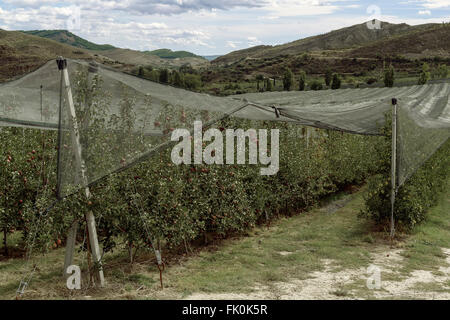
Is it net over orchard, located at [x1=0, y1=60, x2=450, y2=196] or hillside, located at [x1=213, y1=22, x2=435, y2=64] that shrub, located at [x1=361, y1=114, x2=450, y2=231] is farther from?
hillside, located at [x1=213, y1=22, x2=435, y2=64]

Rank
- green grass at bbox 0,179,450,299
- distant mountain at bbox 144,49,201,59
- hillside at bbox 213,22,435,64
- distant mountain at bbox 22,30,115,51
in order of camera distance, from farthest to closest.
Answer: distant mountain at bbox 144,49,201,59 < distant mountain at bbox 22,30,115,51 < hillside at bbox 213,22,435,64 < green grass at bbox 0,179,450,299


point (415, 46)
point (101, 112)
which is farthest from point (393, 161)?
point (415, 46)

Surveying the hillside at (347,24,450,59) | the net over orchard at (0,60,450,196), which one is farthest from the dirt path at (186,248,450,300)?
the hillside at (347,24,450,59)

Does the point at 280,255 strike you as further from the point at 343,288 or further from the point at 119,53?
the point at 119,53

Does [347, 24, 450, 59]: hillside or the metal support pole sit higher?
[347, 24, 450, 59]: hillside

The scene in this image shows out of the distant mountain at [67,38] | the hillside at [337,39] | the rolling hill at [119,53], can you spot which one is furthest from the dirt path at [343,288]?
the distant mountain at [67,38]

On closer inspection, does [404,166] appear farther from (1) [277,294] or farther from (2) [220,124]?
(1) [277,294]

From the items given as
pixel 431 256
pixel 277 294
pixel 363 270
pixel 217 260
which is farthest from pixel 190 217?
pixel 431 256

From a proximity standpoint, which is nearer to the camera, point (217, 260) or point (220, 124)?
point (217, 260)

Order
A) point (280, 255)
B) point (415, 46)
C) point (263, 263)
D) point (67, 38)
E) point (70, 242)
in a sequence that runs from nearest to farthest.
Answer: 1. point (70, 242)
2. point (263, 263)
3. point (280, 255)
4. point (415, 46)
5. point (67, 38)

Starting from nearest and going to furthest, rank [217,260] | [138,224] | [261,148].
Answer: [138,224] < [217,260] < [261,148]

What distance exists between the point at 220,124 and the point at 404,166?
106 inches
